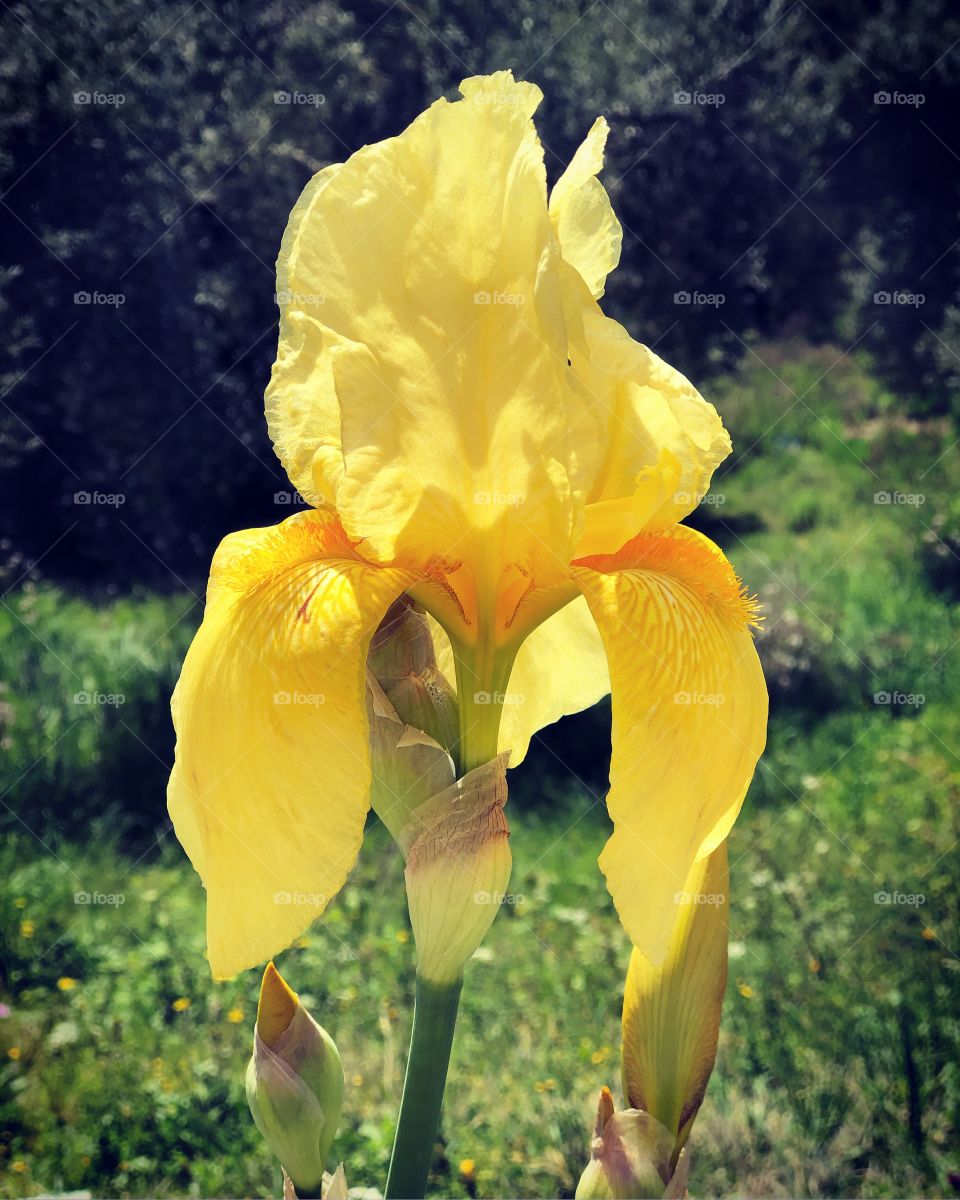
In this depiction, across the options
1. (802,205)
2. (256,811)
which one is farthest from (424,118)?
(802,205)

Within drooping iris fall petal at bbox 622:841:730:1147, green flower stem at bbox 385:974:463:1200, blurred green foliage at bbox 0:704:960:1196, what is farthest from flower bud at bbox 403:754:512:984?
blurred green foliage at bbox 0:704:960:1196

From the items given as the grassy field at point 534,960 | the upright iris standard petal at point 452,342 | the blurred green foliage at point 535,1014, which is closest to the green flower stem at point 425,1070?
the upright iris standard petal at point 452,342

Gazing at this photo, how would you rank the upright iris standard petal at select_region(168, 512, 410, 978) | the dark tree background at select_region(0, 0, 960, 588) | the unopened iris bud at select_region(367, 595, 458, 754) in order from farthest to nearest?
the dark tree background at select_region(0, 0, 960, 588) → the unopened iris bud at select_region(367, 595, 458, 754) → the upright iris standard petal at select_region(168, 512, 410, 978)

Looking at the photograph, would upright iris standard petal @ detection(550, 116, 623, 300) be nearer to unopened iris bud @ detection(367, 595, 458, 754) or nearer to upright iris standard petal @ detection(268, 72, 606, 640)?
upright iris standard petal @ detection(268, 72, 606, 640)

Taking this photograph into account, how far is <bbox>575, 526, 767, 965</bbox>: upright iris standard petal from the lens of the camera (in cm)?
89

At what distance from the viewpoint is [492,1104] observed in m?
2.48

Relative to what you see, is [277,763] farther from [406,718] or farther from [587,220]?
[587,220]

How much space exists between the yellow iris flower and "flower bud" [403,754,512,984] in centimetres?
5

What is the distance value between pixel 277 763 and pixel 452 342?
35 cm

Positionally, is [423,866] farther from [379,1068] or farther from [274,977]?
[379,1068]

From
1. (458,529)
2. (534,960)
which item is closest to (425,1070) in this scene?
(458,529)

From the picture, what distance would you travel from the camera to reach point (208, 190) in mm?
5234

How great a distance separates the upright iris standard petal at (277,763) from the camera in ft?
2.89

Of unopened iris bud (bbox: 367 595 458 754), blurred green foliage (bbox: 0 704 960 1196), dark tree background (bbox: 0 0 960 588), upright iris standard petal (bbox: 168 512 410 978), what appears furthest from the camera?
dark tree background (bbox: 0 0 960 588)
